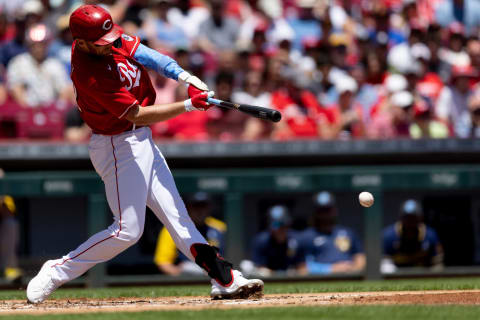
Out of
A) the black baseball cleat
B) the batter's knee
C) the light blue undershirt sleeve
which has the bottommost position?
the black baseball cleat

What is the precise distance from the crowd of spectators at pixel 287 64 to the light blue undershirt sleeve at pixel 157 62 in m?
4.07

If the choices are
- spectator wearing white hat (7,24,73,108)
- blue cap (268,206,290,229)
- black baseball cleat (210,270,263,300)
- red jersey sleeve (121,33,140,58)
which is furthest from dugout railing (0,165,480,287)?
red jersey sleeve (121,33,140,58)

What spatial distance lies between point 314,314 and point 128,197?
1287 mm

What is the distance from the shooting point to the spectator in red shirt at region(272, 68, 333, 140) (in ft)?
32.4

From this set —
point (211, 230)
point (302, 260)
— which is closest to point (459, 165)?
point (302, 260)

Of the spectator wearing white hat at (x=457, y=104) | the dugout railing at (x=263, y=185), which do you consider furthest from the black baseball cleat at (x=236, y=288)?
the spectator wearing white hat at (x=457, y=104)

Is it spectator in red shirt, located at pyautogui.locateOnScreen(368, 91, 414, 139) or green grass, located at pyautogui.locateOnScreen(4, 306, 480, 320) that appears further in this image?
spectator in red shirt, located at pyautogui.locateOnScreen(368, 91, 414, 139)

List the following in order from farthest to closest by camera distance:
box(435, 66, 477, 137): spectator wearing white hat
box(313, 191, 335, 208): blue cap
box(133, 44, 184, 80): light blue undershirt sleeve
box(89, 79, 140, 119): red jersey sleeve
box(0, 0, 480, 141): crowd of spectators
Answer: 1. box(435, 66, 477, 137): spectator wearing white hat
2. box(0, 0, 480, 141): crowd of spectators
3. box(313, 191, 335, 208): blue cap
4. box(133, 44, 184, 80): light blue undershirt sleeve
5. box(89, 79, 140, 119): red jersey sleeve

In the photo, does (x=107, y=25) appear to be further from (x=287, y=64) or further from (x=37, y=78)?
(x=287, y=64)

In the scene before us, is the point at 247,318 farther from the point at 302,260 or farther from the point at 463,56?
the point at 463,56

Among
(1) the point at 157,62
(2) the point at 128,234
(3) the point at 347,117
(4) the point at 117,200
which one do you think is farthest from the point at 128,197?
(3) the point at 347,117

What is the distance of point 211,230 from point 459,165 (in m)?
2.71

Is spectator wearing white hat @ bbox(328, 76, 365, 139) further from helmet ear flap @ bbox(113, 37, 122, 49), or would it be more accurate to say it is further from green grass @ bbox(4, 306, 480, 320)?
green grass @ bbox(4, 306, 480, 320)

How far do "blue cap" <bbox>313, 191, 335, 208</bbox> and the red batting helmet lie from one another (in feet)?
15.3
